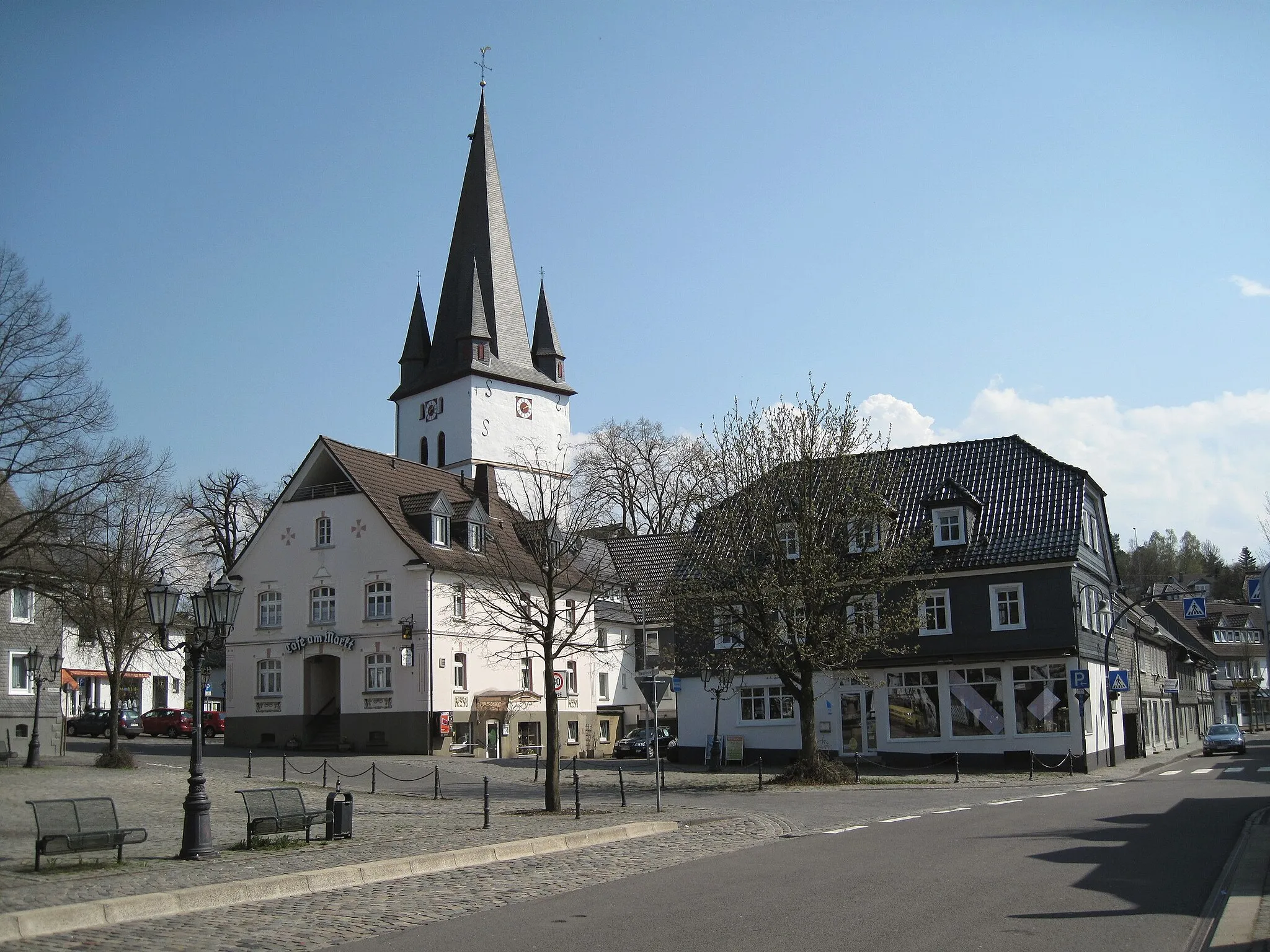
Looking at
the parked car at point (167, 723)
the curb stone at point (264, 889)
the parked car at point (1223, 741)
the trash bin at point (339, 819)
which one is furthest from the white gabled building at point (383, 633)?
the parked car at point (1223, 741)

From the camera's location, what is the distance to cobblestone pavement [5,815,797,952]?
1101cm

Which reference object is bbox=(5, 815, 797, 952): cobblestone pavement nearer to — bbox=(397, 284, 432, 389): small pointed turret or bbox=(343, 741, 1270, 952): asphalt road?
bbox=(343, 741, 1270, 952): asphalt road

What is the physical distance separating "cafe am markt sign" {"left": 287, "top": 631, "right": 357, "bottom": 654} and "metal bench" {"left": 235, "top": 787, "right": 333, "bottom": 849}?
89.5 ft

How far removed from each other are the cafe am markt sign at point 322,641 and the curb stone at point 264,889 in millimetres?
27861

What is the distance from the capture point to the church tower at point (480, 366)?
79312mm

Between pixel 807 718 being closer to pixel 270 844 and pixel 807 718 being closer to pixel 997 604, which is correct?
pixel 997 604

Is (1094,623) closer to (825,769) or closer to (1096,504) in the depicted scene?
(1096,504)

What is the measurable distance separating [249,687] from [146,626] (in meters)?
4.50

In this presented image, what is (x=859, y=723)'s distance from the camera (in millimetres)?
42031

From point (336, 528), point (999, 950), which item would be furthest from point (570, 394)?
point (999, 950)

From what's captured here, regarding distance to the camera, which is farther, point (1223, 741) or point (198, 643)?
point (1223, 741)

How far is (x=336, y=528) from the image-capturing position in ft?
156

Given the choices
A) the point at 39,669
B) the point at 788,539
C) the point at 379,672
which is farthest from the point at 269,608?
the point at 788,539

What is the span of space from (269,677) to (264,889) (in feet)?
116
